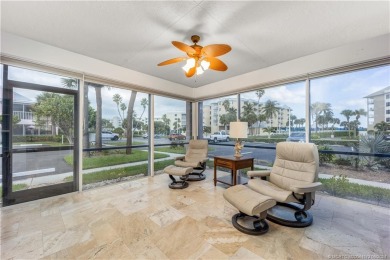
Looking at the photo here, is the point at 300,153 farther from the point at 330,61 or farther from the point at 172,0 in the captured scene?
the point at 172,0

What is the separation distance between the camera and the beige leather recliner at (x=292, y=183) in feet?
6.71

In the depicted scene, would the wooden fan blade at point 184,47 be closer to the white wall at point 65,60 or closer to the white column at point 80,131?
the white wall at point 65,60

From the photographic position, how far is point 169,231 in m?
1.97

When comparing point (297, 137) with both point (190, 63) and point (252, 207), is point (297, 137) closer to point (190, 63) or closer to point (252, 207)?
point (252, 207)

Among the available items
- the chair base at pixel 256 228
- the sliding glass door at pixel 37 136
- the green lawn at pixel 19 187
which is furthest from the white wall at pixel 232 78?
the chair base at pixel 256 228

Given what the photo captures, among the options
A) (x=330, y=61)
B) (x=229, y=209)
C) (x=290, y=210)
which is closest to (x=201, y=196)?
(x=229, y=209)

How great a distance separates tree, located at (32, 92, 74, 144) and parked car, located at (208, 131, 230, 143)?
11.4ft

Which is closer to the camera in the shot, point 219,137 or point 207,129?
point 219,137

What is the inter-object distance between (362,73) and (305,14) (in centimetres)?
166

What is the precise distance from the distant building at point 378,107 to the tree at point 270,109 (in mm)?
1420

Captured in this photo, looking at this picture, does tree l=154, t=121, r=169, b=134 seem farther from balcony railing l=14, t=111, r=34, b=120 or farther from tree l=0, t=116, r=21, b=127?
tree l=0, t=116, r=21, b=127

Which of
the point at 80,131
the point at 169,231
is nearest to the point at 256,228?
the point at 169,231

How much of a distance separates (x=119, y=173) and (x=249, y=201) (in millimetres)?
3078

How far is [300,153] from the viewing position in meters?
2.38
